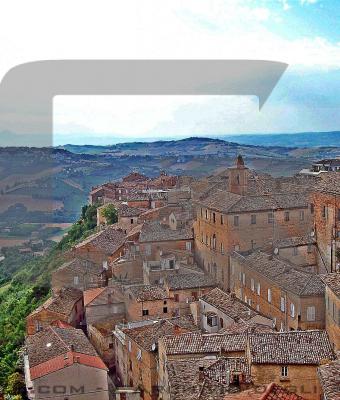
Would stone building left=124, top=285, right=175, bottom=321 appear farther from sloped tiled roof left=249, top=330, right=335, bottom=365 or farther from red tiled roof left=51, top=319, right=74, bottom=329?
sloped tiled roof left=249, top=330, right=335, bottom=365

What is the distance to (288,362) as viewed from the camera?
8.16 metres

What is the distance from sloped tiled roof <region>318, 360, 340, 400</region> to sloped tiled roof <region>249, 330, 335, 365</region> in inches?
56.5

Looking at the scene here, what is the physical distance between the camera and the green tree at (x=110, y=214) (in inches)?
865

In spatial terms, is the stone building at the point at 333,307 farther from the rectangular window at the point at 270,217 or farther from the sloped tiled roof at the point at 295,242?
the rectangular window at the point at 270,217

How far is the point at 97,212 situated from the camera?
24234 millimetres

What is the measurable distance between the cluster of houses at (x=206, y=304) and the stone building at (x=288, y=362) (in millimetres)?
13

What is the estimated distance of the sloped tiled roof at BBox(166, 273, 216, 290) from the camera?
1322 cm

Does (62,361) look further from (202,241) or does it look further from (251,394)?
(202,241)

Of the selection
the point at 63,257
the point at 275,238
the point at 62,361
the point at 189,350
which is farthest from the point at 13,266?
the point at 189,350

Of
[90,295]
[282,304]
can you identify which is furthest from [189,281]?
[282,304]

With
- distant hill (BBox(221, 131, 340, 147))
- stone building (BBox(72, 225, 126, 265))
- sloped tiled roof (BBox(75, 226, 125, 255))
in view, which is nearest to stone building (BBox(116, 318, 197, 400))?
distant hill (BBox(221, 131, 340, 147))

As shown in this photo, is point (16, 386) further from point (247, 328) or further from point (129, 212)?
point (129, 212)

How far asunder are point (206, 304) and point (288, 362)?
3974mm

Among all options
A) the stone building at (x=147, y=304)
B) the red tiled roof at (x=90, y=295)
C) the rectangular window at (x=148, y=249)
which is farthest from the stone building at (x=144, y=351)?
the rectangular window at (x=148, y=249)
